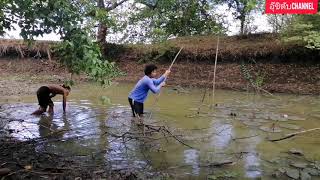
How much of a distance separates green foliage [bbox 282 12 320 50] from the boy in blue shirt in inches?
288

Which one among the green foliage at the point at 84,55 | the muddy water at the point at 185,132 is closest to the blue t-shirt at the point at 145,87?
the muddy water at the point at 185,132

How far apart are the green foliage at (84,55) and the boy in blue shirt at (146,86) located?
198 centimetres

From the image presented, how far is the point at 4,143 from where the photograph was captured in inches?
245

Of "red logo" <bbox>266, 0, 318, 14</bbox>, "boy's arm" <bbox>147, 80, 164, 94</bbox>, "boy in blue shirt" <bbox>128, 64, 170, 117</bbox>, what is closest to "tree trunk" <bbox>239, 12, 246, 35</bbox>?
"red logo" <bbox>266, 0, 318, 14</bbox>

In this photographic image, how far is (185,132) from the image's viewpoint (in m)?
7.76

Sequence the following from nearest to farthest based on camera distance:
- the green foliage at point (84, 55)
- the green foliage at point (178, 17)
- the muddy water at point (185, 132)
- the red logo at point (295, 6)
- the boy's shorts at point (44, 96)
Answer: the muddy water at point (185, 132)
the green foliage at point (84, 55)
the boy's shorts at point (44, 96)
the red logo at point (295, 6)
the green foliage at point (178, 17)

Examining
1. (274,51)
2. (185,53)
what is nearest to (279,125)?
(274,51)

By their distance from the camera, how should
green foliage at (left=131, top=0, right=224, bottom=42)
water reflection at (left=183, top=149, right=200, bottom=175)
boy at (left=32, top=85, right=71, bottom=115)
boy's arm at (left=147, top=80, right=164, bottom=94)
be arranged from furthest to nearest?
green foliage at (left=131, top=0, right=224, bottom=42)
boy at (left=32, top=85, right=71, bottom=115)
boy's arm at (left=147, top=80, right=164, bottom=94)
water reflection at (left=183, top=149, right=200, bottom=175)

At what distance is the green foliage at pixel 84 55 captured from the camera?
233 inches

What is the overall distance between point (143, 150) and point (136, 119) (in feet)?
7.47

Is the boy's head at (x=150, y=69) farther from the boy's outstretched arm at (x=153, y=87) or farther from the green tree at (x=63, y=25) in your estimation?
the green tree at (x=63, y=25)

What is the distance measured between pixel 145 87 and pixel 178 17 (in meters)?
11.1

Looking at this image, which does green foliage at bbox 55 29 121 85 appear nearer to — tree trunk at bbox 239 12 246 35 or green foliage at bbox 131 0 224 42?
green foliage at bbox 131 0 224 42

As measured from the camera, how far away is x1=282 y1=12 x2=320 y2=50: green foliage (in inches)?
536
